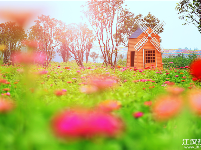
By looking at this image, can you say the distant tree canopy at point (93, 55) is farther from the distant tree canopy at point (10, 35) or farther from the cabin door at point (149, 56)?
the cabin door at point (149, 56)

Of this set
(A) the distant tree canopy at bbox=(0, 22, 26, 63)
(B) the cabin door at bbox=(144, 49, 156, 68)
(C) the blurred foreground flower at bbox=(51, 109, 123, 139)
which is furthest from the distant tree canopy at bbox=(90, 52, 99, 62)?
(C) the blurred foreground flower at bbox=(51, 109, 123, 139)

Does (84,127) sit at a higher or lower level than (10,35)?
lower

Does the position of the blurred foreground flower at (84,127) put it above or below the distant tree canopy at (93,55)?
below

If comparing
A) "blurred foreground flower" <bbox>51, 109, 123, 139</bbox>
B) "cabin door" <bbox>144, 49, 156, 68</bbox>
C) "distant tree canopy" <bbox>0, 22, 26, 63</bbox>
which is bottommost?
"blurred foreground flower" <bbox>51, 109, 123, 139</bbox>

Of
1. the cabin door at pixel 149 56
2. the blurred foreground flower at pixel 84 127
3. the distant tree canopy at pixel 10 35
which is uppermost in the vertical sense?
the distant tree canopy at pixel 10 35

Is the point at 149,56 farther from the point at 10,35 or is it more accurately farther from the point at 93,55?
the point at 93,55

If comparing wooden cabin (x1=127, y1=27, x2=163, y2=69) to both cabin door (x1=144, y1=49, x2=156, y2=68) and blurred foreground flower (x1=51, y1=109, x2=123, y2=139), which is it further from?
blurred foreground flower (x1=51, y1=109, x2=123, y2=139)

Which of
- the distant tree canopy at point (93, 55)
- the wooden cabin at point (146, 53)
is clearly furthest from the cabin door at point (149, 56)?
the distant tree canopy at point (93, 55)

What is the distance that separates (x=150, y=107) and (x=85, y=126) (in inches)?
37.7

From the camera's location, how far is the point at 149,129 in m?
1.14

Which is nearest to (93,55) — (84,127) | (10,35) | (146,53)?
(10,35)

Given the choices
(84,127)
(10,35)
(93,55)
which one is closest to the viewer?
(84,127)

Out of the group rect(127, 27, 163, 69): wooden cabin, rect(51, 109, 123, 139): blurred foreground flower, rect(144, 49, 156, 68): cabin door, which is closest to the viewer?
rect(51, 109, 123, 139): blurred foreground flower

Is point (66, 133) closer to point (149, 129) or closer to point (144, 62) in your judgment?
point (149, 129)
